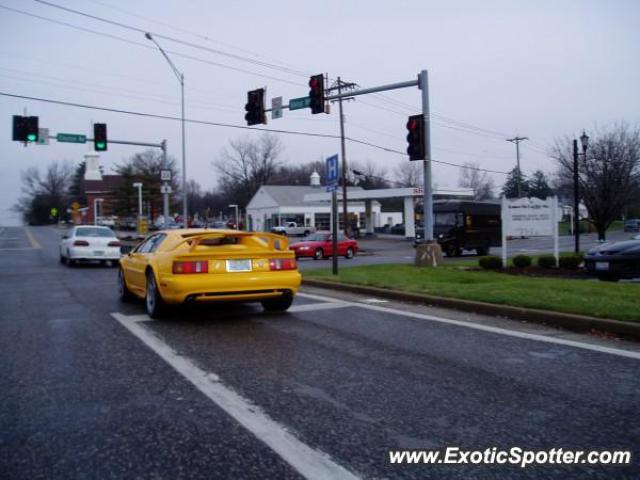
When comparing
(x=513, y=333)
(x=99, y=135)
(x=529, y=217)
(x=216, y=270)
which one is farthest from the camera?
(x=99, y=135)

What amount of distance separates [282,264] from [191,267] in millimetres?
1380

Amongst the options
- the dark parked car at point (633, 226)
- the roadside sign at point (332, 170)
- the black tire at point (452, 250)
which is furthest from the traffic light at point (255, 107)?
the dark parked car at point (633, 226)

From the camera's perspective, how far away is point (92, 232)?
20922 millimetres

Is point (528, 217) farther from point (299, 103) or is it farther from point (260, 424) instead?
point (260, 424)

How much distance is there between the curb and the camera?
23.2ft

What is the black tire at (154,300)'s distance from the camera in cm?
831

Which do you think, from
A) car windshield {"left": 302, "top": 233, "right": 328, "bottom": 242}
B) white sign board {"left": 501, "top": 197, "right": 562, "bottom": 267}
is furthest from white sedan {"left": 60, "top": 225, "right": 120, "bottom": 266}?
white sign board {"left": 501, "top": 197, "right": 562, "bottom": 267}

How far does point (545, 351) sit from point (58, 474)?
493 cm

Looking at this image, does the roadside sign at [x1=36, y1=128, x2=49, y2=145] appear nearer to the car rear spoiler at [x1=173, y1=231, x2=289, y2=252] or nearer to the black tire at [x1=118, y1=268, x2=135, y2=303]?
the black tire at [x1=118, y1=268, x2=135, y2=303]

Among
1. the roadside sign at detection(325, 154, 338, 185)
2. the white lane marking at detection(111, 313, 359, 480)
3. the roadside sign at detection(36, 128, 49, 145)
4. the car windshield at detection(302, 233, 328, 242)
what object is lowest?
the white lane marking at detection(111, 313, 359, 480)

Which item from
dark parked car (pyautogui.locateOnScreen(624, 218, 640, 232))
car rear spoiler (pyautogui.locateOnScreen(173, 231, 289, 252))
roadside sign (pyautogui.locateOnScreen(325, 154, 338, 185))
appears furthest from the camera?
dark parked car (pyautogui.locateOnScreen(624, 218, 640, 232))

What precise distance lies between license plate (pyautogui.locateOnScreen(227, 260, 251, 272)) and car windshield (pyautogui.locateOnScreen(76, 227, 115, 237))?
14.1m

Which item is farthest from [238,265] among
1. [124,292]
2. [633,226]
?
[633,226]

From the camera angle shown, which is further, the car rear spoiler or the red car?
the red car
